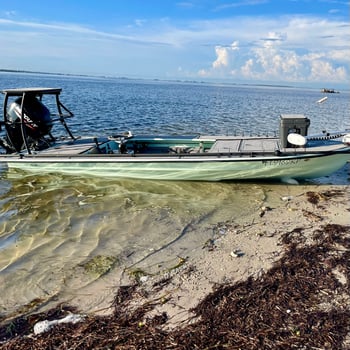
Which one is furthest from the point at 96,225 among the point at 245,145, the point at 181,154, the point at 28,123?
the point at 28,123

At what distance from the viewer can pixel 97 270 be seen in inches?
220

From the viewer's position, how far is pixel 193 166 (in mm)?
9648

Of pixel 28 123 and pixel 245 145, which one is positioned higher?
pixel 28 123

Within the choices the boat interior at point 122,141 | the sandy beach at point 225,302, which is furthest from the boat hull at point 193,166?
the sandy beach at point 225,302

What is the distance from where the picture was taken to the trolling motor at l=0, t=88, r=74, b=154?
424 inches

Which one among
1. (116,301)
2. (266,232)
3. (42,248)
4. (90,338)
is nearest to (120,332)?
(90,338)

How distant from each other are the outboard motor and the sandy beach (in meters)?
7.08

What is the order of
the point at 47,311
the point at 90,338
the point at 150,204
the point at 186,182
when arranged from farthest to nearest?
the point at 186,182, the point at 150,204, the point at 47,311, the point at 90,338

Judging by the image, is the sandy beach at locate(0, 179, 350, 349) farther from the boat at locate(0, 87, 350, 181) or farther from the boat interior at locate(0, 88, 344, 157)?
A: the boat interior at locate(0, 88, 344, 157)

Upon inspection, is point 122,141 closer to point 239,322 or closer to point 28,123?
point 28,123

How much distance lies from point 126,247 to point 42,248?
143 cm

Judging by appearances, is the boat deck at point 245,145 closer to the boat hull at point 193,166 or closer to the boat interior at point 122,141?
the boat interior at point 122,141

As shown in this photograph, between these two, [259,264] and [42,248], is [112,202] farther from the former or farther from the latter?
[259,264]

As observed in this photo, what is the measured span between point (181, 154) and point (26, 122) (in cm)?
490
